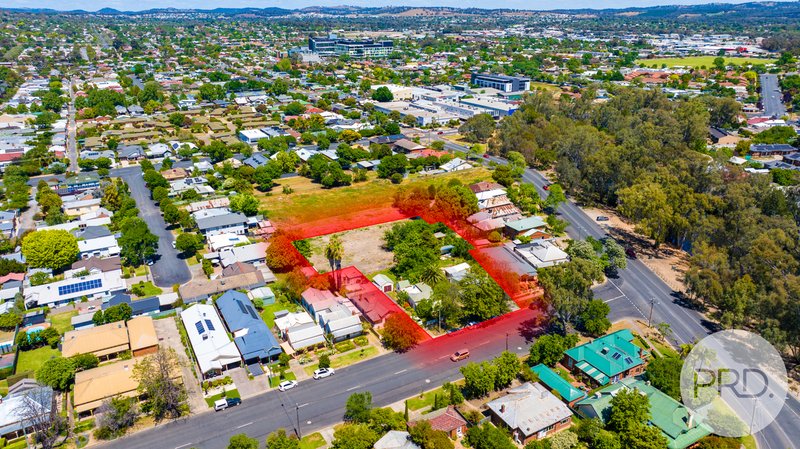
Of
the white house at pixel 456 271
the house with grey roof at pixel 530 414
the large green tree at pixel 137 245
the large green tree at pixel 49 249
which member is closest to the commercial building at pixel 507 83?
the white house at pixel 456 271

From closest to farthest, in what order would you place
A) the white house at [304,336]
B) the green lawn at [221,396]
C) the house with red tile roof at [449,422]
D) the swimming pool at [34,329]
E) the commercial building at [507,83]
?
the house with red tile roof at [449,422]
the green lawn at [221,396]
the white house at [304,336]
the swimming pool at [34,329]
the commercial building at [507,83]

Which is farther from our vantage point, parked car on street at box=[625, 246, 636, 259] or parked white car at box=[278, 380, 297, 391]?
parked car on street at box=[625, 246, 636, 259]

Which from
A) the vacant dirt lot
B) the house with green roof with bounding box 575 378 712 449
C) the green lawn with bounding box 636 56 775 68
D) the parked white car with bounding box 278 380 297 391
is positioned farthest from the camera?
the green lawn with bounding box 636 56 775 68

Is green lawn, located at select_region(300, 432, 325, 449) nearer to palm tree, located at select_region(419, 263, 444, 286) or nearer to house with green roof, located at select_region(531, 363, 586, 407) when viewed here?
house with green roof, located at select_region(531, 363, 586, 407)

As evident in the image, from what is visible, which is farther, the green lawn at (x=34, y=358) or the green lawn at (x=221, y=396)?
the green lawn at (x=34, y=358)

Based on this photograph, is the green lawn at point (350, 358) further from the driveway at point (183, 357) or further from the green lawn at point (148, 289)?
the green lawn at point (148, 289)

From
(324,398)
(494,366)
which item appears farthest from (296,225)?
(494,366)

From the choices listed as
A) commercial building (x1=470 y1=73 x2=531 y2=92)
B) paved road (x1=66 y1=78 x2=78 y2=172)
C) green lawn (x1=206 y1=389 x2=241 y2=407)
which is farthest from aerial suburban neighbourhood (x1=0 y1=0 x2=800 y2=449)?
commercial building (x1=470 y1=73 x2=531 y2=92)
